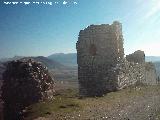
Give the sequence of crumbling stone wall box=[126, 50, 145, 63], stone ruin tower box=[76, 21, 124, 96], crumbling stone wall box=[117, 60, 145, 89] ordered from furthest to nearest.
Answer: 1. crumbling stone wall box=[126, 50, 145, 63]
2. crumbling stone wall box=[117, 60, 145, 89]
3. stone ruin tower box=[76, 21, 124, 96]

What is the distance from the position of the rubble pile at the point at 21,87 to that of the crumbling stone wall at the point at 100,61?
8.99 metres

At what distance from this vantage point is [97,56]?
3531cm

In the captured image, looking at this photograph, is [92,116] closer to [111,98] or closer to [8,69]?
[111,98]

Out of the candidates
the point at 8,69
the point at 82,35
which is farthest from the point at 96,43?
the point at 8,69

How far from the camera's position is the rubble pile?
2508 cm

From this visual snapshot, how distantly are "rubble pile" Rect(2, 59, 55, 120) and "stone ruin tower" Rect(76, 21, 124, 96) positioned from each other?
8.98m

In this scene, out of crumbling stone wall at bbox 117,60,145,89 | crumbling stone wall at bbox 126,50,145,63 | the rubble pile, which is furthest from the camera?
crumbling stone wall at bbox 126,50,145,63

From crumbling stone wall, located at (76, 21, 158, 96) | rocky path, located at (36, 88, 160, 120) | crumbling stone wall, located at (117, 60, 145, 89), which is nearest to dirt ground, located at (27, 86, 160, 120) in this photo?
rocky path, located at (36, 88, 160, 120)

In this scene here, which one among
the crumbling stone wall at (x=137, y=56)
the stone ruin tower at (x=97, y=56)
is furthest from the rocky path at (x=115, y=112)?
the crumbling stone wall at (x=137, y=56)

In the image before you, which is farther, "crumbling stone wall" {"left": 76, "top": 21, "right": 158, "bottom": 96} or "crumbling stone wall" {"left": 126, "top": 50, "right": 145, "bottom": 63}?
"crumbling stone wall" {"left": 126, "top": 50, "right": 145, "bottom": 63}

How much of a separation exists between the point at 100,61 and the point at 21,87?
12.4 m

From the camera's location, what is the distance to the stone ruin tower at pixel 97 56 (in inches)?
1359

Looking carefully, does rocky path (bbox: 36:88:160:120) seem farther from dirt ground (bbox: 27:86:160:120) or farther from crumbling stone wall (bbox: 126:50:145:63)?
crumbling stone wall (bbox: 126:50:145:63)

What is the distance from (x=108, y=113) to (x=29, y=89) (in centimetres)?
806
